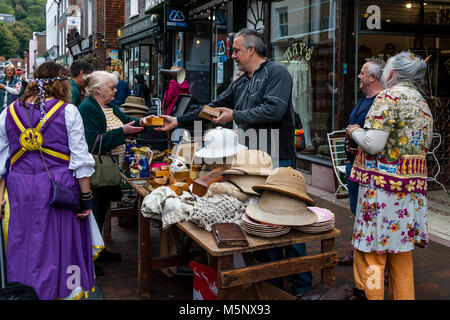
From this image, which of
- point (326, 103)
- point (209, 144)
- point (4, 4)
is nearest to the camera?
point (209, 144)

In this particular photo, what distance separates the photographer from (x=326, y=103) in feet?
25.4

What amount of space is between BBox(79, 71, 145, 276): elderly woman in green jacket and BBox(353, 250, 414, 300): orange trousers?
217cm

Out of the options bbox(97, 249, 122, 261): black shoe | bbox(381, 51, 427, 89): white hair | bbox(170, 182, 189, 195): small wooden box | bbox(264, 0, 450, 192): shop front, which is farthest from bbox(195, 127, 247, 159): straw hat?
bbox(264, 0, 450, 192): shop front

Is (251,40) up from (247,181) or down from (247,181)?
up

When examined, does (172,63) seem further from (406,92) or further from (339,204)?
(406,92)

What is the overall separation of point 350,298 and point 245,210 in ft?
2.57

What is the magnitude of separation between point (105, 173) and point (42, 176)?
113cm

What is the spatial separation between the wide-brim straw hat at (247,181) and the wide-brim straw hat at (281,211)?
0.77 feet

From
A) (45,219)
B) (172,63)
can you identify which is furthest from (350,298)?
(172,63)

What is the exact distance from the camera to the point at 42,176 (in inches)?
116

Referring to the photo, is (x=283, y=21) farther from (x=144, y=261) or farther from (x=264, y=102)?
(x=144, y=261)

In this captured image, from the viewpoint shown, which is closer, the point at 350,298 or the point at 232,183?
the point at 350,298

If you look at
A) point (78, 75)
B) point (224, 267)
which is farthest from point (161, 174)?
point (78, 75)

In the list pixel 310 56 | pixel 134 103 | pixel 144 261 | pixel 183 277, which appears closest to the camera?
pixel 144 261
